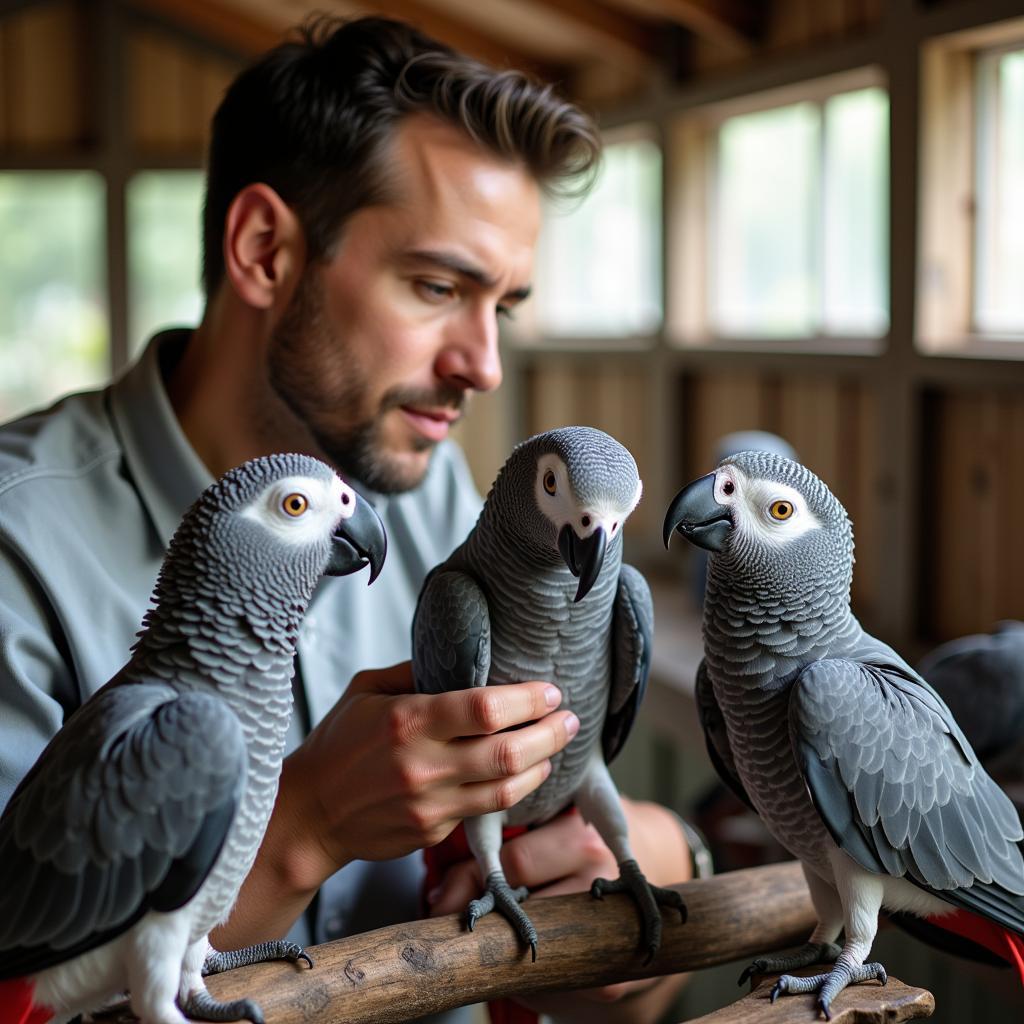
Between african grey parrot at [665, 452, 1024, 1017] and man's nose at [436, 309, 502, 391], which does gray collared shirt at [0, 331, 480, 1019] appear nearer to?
man's nose at [436, 309, 502, 391]

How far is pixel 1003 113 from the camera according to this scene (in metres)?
2.43

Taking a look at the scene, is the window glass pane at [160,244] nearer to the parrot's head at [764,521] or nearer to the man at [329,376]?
the man at [329,376]

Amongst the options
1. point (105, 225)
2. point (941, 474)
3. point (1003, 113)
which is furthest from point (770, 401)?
point (105, 225)

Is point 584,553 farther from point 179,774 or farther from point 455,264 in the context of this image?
point 455,264

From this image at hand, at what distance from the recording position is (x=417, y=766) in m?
0.76

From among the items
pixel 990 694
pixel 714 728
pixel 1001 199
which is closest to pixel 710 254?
pixel 1001 199

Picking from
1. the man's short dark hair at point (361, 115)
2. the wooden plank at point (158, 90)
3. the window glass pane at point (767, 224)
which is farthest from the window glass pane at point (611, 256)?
the man's short dark hair at point (361, 115)

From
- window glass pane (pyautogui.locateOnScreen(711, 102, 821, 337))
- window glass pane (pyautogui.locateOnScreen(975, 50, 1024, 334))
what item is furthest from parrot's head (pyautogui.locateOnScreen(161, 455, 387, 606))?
window glass pane (pyautogui.locateOnScreen(711, 102, 821, 337))

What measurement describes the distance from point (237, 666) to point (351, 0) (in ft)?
12.5

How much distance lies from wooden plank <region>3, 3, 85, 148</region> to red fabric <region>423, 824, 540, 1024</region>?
4.85m

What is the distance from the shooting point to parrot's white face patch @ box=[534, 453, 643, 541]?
0.70 m

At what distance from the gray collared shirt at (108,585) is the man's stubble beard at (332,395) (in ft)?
0.33

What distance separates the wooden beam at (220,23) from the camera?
15.6 feet

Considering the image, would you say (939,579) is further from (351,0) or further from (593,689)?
(351,0)
